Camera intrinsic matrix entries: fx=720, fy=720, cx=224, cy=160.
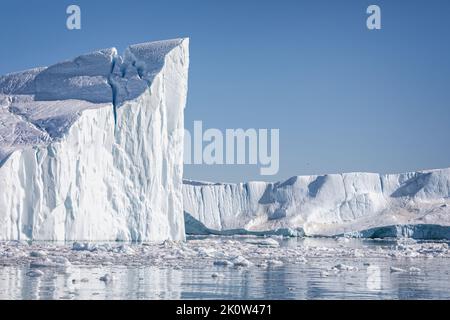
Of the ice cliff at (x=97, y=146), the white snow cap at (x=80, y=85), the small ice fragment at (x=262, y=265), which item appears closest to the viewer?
the small ice fragment at (x=262, y=265)

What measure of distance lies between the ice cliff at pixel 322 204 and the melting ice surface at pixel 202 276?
21047 mm

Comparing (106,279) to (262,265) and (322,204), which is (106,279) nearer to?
(262,265)

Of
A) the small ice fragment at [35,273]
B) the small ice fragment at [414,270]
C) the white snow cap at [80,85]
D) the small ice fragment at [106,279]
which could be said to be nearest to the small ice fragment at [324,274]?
the small ice fragment at [414,270]

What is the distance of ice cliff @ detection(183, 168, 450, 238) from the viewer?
37.8m

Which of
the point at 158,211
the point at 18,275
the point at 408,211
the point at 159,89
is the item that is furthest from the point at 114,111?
the point at 408,211

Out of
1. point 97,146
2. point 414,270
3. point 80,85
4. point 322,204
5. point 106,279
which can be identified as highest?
point 80,85

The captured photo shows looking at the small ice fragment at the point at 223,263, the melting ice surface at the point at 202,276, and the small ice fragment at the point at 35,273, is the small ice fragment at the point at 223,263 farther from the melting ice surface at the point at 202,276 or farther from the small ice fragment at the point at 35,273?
the small ice fragment at the point at 35,273

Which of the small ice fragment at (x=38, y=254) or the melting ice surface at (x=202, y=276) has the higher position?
the small ice fragment at (x=38, y=254)

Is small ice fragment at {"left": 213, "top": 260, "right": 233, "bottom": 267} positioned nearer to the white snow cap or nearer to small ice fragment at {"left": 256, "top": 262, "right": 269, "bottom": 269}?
small ice fragment at {"left": 256, "top": 262, "right": 269, "bottom": 269}

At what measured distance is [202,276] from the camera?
1138 centimetres

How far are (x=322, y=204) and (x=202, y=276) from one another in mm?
30217

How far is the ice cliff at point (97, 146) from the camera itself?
74.1 ft

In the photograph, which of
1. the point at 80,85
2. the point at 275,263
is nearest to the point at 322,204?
the point at 80,85
